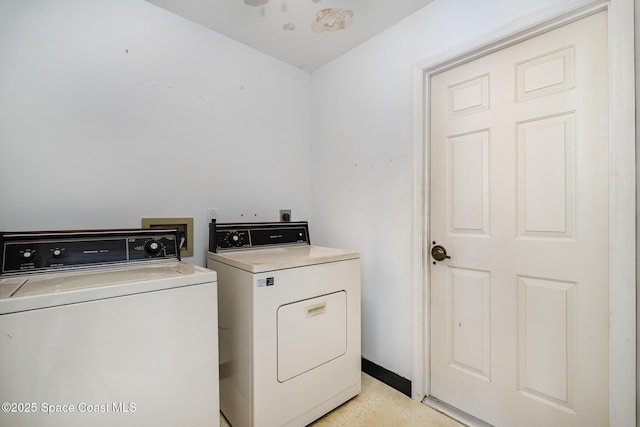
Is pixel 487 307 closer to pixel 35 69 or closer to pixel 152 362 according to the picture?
pixel 152 362

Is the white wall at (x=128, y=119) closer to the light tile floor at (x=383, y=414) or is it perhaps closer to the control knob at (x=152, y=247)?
the control knob at (x=152, y=247)

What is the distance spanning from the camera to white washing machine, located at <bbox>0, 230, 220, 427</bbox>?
0.87 meters

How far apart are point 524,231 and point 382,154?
922 mm

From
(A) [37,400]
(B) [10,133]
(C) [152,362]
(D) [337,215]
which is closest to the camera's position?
(A) [37,400]

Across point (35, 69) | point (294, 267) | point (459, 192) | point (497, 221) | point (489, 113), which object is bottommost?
point (294, 267)

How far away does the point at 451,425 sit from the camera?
5.07 feet

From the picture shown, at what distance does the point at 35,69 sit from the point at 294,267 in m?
1.57

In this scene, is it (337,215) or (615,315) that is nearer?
(615,315)

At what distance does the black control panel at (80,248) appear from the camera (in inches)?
48.1

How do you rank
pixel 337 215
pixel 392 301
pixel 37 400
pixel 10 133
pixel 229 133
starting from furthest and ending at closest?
1. pixel 337 215
2. pixel 229 133
3. pixel 392 301
4. pixel 10 133
5. pixel 37 400

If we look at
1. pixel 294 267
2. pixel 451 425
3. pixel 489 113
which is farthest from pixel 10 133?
pixel 451 425

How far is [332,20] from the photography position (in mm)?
1848

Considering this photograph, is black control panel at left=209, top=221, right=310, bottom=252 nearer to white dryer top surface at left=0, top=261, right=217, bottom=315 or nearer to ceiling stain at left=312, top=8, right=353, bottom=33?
white dryer top surface at left=0, top=261, right=217, bottom=315

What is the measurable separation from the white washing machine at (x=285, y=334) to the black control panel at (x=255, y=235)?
0.01 metres
